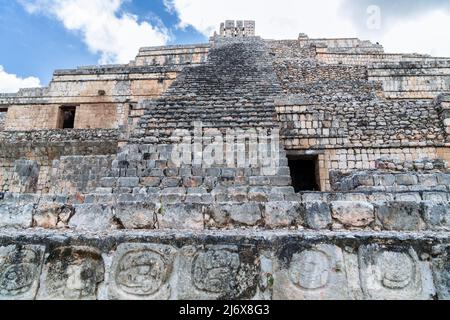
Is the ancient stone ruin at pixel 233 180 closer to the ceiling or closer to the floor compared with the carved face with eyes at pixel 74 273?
closer to the ceiling

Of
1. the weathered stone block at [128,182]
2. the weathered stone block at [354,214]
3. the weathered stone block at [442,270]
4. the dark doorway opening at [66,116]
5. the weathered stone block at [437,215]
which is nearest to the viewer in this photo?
the weathered stone block at [442,270]

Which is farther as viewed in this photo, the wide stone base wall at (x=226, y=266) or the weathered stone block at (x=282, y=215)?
the weathered stone block at (x=282, y=215)

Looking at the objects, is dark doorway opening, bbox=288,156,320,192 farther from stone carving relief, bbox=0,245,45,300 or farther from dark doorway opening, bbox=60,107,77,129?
dark doorway opening, bbox=60,107,77,129

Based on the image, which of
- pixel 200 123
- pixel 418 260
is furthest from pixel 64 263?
pixel 200 123

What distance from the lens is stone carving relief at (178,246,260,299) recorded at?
1.76m

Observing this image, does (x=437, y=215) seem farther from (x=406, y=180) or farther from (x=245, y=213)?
(x=406, y=180)

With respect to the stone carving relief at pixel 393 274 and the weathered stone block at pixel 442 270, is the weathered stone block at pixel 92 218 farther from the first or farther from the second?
the weathered stone block at pixel 442 270

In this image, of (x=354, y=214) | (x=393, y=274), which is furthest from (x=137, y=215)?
(x=393, y=274)

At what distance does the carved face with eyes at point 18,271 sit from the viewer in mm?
1817

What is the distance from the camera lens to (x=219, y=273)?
1.79m

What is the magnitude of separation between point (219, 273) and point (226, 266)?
0.06 meters

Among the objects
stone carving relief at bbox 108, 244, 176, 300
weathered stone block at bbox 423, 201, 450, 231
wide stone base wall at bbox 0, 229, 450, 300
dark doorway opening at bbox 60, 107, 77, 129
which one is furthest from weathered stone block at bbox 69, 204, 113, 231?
dark doorway opening at bbox 60, 107, 77, 129

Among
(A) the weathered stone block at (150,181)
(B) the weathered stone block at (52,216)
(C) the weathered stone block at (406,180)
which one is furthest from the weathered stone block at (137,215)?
(C) the weathered stone block at (406,180)
